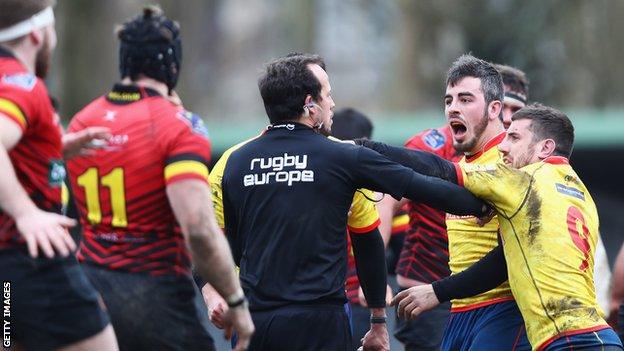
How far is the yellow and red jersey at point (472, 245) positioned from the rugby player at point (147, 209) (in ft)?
5.62

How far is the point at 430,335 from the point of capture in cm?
812

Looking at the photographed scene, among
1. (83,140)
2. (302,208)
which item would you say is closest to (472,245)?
(302,208)

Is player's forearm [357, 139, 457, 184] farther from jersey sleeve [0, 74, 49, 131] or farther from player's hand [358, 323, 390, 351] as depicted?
jersey sleeve [0, 74, 49, 131]

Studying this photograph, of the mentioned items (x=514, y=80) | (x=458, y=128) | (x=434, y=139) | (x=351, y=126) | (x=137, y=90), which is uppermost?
(x=137, y=90)

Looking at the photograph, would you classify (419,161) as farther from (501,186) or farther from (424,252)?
(424,252)

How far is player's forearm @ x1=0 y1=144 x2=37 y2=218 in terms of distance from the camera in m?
4.75

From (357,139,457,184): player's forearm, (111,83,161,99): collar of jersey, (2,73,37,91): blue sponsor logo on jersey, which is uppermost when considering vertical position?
(2,73,37,91): blue sponsor logo on jersey

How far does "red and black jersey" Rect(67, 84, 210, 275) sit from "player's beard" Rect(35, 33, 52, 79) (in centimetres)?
36

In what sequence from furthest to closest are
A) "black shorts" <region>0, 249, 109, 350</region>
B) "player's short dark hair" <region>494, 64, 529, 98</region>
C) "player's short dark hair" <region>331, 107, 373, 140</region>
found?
"player's short dark hair" <region>331, 107, 373, 140</region> → "player's short dark hair" <region>494, 64, 529, 98</region> → "black shorts" <region>0, 249, 109, 350</region>

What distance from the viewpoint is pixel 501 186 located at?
19.7 ft

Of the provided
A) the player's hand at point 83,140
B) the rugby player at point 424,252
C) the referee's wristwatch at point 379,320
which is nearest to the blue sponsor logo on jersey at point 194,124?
the player's hand at point 83,140

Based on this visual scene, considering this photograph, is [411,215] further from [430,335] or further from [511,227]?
[511,227]

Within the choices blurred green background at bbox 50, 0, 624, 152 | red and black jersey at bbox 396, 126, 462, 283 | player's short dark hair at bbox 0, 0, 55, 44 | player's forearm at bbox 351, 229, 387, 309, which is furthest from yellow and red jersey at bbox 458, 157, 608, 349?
blurred green background at bbox 50, 0, 624, 152

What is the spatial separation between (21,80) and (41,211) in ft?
1.80
